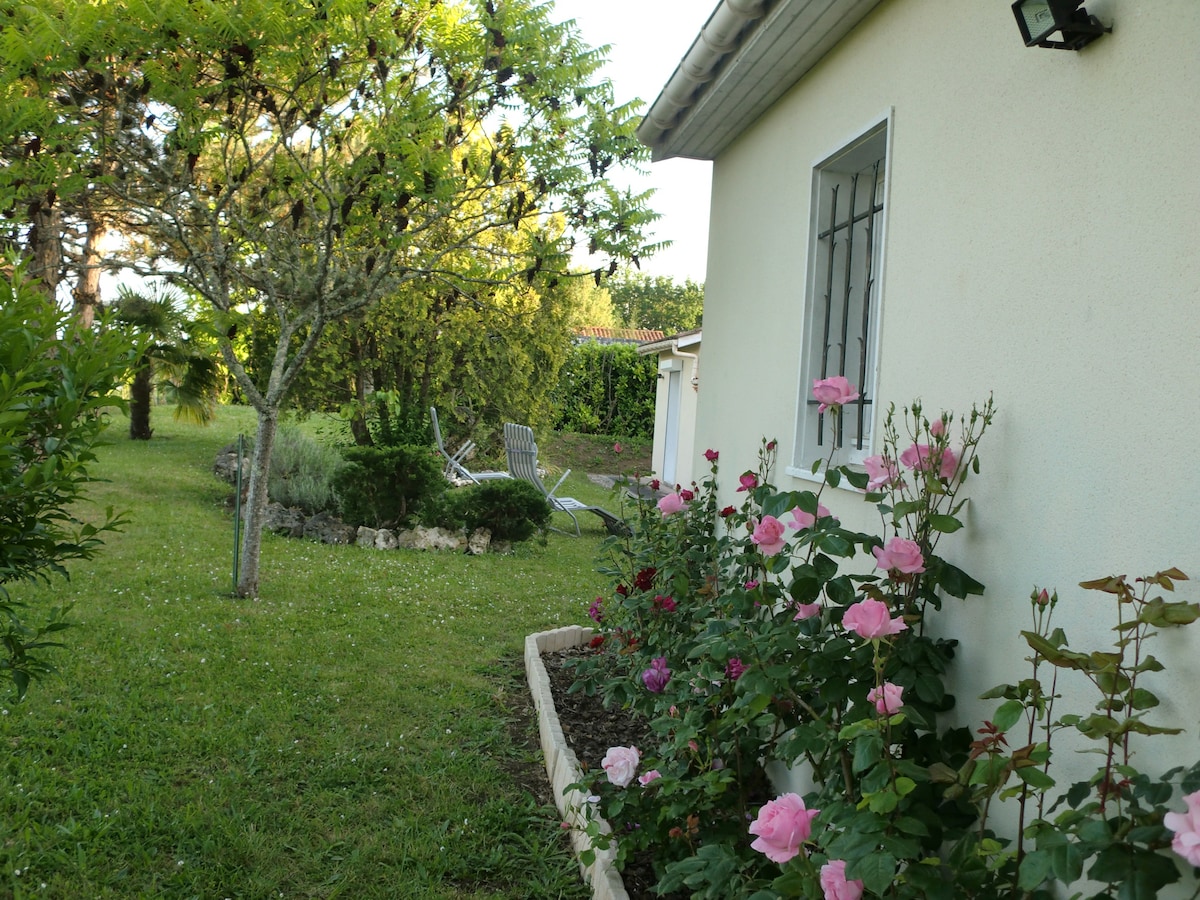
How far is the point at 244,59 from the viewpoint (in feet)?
19.6

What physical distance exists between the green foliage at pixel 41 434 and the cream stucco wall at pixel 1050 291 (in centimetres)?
234

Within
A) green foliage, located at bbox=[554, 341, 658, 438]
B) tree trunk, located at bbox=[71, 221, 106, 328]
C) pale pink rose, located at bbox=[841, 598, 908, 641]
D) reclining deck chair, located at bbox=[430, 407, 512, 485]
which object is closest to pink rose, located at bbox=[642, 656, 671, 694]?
pale pink rose, located at bbox=[841, 598, 908, 641]

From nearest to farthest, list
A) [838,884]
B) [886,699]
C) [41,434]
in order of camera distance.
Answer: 1. [838,884]
2. [886,699]
3. [41,434]

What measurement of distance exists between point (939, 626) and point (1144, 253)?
118 centimetres

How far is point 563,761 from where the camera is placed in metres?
4.07

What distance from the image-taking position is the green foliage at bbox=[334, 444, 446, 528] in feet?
32.9

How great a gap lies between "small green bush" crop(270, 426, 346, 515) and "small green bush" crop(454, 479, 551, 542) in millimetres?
1522

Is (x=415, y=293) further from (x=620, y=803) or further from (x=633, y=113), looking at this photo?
(x=620, y=803)

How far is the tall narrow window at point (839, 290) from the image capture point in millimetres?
3727

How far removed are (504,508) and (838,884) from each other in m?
8.67

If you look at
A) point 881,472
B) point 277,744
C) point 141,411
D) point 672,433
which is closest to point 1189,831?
point 881,472

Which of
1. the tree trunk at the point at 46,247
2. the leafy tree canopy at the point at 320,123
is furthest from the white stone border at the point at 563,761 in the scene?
the tree trunk at the point at 46,247

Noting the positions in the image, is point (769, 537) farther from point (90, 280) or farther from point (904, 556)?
point (90, 280)

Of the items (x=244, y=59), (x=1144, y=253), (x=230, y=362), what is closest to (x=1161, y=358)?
(x=1144, y=253)
